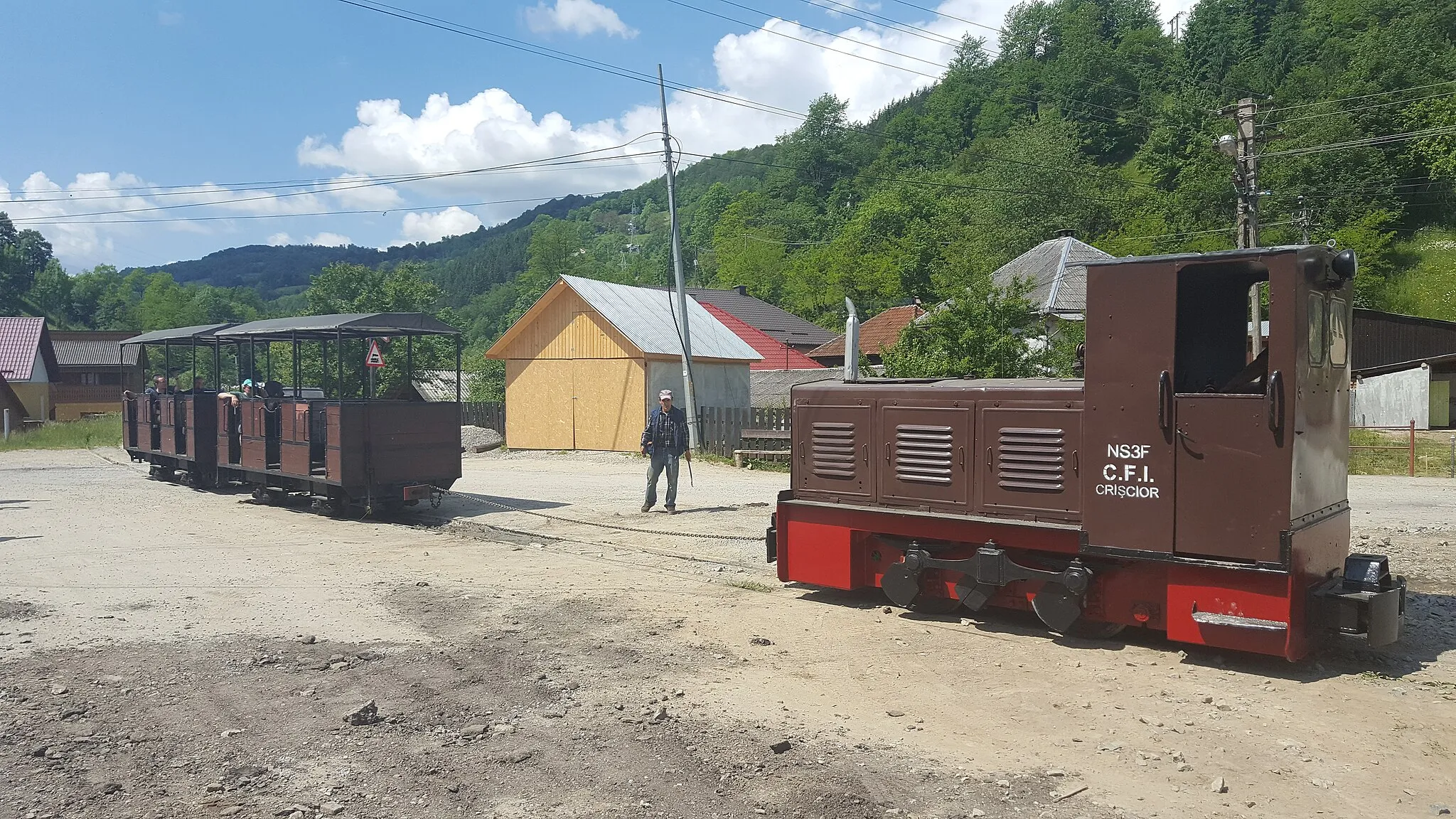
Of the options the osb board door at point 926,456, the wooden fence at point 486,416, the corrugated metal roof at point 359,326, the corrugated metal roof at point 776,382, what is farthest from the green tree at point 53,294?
the osb board door at point 926,456

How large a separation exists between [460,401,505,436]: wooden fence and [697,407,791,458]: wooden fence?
389 inches

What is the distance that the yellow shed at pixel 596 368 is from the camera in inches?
1161

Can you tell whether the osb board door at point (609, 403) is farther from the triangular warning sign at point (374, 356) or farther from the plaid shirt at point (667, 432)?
the plaid shirt at point (667, 432)

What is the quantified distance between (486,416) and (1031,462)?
96.6 feet

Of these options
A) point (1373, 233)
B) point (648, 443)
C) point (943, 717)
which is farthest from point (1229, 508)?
point (1373, 233)

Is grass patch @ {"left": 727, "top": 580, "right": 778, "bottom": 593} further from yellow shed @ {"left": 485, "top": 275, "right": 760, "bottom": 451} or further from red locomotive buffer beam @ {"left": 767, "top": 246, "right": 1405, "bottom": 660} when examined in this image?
yellow shed @ {"left": 485, "top": 275, "right": 760, "bottom": 451}

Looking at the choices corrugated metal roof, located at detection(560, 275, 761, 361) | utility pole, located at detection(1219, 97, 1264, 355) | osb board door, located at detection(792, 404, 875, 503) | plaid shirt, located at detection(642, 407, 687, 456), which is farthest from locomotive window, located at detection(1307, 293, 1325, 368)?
corrugated metal roof, located at detection(560, 275, 761, 361)

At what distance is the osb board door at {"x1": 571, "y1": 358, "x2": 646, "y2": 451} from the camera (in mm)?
29281

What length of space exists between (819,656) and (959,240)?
59996 mm

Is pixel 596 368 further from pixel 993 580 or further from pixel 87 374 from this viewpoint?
pixel 87 374

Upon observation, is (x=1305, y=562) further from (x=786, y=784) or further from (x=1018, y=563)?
(x=786, y=784)

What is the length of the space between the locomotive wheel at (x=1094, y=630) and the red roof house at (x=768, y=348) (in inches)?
1586

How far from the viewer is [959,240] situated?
210 feet

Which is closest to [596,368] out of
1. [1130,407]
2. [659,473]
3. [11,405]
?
[659,473]
